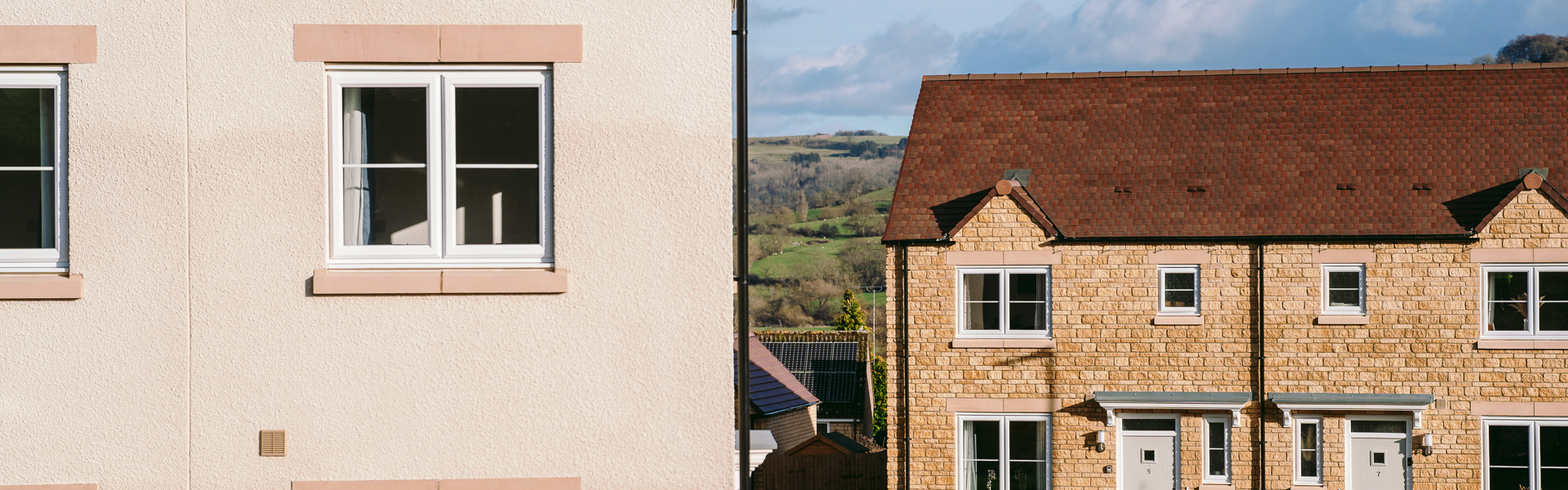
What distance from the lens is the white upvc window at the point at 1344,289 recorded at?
69.3 feet

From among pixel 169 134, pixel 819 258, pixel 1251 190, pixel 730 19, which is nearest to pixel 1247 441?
pixel 1251 190

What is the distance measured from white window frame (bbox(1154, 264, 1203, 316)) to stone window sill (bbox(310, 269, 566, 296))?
1873 cm

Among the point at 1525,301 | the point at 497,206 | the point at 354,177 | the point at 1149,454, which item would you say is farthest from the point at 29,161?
the point at 1525,301

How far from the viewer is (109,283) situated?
4.75 metres

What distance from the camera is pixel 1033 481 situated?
2164 centimetres

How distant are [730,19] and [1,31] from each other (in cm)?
320

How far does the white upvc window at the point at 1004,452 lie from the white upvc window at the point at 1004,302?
1.75 m

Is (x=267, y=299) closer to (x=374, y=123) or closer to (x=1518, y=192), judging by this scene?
(x=374, y=123)

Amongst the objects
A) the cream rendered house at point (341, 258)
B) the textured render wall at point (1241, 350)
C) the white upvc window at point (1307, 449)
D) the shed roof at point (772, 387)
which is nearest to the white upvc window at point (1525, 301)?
the textured render wall at point (1241, 350)

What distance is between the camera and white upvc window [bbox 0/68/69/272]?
15.8 feet

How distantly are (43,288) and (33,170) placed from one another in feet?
1.83

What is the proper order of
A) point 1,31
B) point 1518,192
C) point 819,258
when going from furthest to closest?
point 819,258
point 1518,192
point 1,31

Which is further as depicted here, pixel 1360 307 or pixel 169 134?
pixel 1360 307

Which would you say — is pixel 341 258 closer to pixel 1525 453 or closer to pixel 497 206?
pixel 497 206
